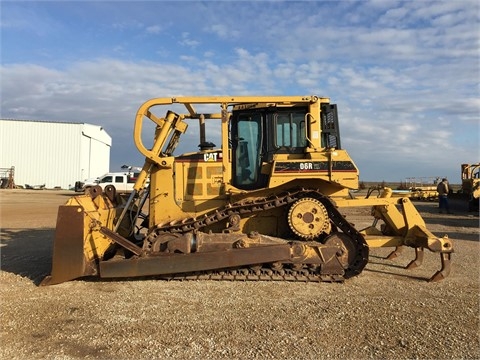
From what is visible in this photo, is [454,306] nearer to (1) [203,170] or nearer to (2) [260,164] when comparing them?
(2) [260,164]

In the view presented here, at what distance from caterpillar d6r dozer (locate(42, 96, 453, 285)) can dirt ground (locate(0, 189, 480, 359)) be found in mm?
354

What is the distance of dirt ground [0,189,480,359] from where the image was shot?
14.5ft

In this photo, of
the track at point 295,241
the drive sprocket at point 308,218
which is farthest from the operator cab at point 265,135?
the drive sprocket at point 308,218

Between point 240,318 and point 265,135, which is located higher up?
point 265,135

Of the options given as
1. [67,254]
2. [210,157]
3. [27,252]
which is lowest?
[27,252]

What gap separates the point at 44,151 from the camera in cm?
5253

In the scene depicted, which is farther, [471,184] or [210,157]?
[471,184]

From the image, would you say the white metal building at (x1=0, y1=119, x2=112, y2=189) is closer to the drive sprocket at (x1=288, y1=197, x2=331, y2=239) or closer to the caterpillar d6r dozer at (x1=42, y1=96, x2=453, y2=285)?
the caterpillar d6r dozer at (x1=42, y1=96, x2=453, y2=285)

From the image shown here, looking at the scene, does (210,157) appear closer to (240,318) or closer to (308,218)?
(308,218)

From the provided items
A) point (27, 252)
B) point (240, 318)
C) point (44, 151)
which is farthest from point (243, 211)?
point (44, 151)

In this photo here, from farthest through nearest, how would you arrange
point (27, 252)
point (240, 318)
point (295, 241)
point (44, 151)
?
point (44, 151) → point (27, 252) → point (295, 241) → point (240, 318)

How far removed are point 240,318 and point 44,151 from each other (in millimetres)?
52898

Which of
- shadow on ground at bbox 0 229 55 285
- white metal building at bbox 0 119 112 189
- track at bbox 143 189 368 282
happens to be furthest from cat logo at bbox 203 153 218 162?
white metal building at bbox 0 119 112 189

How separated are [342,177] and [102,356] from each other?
15.8 ft
